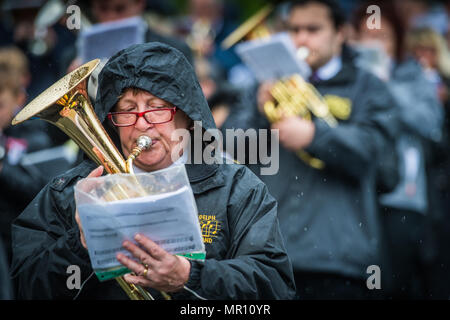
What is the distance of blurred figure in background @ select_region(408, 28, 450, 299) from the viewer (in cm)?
752

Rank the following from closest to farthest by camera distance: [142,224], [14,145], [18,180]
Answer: [142,224]
[18,180]
[14,145]

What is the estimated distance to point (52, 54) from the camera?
23.7 feet

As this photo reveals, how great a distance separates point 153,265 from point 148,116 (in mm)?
776

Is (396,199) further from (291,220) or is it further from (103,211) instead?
(103,211)

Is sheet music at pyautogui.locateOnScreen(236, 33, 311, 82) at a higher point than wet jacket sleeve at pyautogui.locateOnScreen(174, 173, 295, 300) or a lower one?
higher

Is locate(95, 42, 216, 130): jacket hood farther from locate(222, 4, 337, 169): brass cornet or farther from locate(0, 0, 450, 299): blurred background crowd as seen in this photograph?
locate(222, 4, 337, 169): brass cornet

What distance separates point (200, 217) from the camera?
3.45m

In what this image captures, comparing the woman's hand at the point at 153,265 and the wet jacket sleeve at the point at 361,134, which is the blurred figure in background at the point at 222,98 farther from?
the woman's hand at the point at 153,265

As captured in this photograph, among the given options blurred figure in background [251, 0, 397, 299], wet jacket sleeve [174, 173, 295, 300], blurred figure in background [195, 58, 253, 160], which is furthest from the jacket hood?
blurred figure in background [195, 58, 253, 160]

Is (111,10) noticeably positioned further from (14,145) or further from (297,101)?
(297,101)

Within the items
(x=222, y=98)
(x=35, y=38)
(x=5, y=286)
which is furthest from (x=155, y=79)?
(x=35, y=38)

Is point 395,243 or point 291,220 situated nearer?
point 291,220
